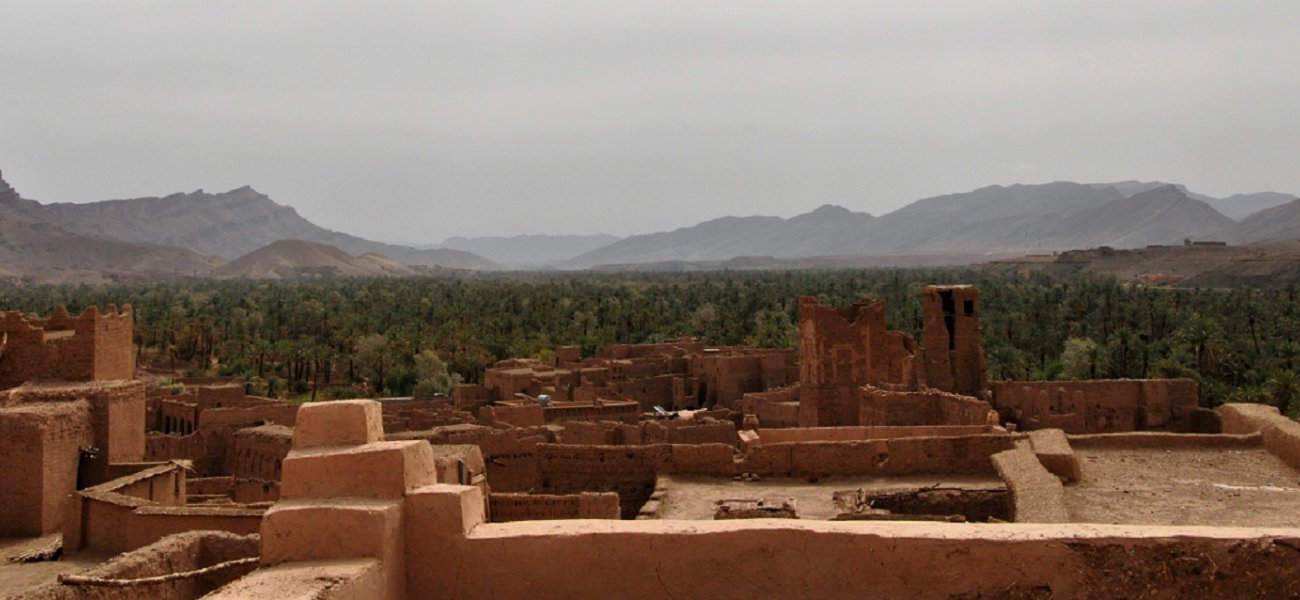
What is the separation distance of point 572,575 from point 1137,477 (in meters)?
10.0

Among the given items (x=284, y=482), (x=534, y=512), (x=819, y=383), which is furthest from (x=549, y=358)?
(x=284, y=482)

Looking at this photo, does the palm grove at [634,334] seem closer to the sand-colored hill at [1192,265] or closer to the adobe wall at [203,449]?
the adobe wall at [203,449]

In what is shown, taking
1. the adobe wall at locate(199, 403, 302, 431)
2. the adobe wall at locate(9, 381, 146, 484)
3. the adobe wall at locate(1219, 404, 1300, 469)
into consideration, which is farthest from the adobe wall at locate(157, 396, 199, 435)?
the adobe wall at locate(1219, 404, 1300, 469)

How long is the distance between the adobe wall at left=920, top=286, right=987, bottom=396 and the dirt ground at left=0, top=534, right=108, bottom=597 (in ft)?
65.6

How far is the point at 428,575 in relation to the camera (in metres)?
5.25

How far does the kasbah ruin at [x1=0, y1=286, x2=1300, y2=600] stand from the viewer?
5152 millimetres

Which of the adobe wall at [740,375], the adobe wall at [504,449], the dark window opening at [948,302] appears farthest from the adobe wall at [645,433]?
the adobe wall at [740,375]

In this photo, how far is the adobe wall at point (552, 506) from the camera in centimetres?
1368

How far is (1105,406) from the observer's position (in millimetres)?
26844

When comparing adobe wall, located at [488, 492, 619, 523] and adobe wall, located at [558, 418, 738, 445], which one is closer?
adobe wall, located at [488, 492, 619, 523]

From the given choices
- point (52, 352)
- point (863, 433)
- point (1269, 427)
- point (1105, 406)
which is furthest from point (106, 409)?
point (1105, 406)

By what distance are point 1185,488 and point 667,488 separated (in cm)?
573

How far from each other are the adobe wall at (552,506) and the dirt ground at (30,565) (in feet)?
13.8

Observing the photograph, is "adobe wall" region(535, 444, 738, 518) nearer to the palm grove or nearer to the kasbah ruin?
the kasbah ruin
